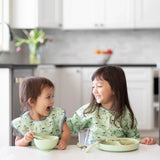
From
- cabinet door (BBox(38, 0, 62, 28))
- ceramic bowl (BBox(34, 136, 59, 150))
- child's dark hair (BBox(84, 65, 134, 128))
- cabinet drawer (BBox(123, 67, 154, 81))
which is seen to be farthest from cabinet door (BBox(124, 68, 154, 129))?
ceramic bowl (BBox(34, 136, 59, 150))

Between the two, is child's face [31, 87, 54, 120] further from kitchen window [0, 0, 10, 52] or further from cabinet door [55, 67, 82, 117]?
kitchen window [0, 0, 10, 52]

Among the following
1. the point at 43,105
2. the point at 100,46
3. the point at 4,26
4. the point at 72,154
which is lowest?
the point at 72,154

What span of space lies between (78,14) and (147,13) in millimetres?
912

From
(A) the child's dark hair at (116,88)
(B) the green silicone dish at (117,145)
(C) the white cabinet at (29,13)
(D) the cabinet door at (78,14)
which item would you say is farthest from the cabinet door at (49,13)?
(B) the green silicone dish at (117,145)

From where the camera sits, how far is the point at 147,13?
459 centimetres

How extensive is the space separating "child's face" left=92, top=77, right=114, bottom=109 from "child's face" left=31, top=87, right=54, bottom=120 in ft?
0.75

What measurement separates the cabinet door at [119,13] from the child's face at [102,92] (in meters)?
3.06

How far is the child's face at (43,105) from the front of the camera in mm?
1554

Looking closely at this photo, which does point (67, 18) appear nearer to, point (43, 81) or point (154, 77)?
point (154, 77)

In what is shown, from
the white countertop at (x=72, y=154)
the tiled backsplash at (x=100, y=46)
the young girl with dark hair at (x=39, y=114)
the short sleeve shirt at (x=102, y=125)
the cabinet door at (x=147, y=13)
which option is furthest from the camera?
the tiled backsplash at (x=100, y=46)

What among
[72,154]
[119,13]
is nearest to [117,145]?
[72,154]

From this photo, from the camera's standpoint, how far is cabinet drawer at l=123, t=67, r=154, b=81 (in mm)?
4324

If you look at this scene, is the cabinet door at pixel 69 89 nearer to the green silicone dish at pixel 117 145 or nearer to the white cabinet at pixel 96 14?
the white cabinet at pixel 96 14

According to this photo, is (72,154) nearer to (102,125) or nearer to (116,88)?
(102,125)
